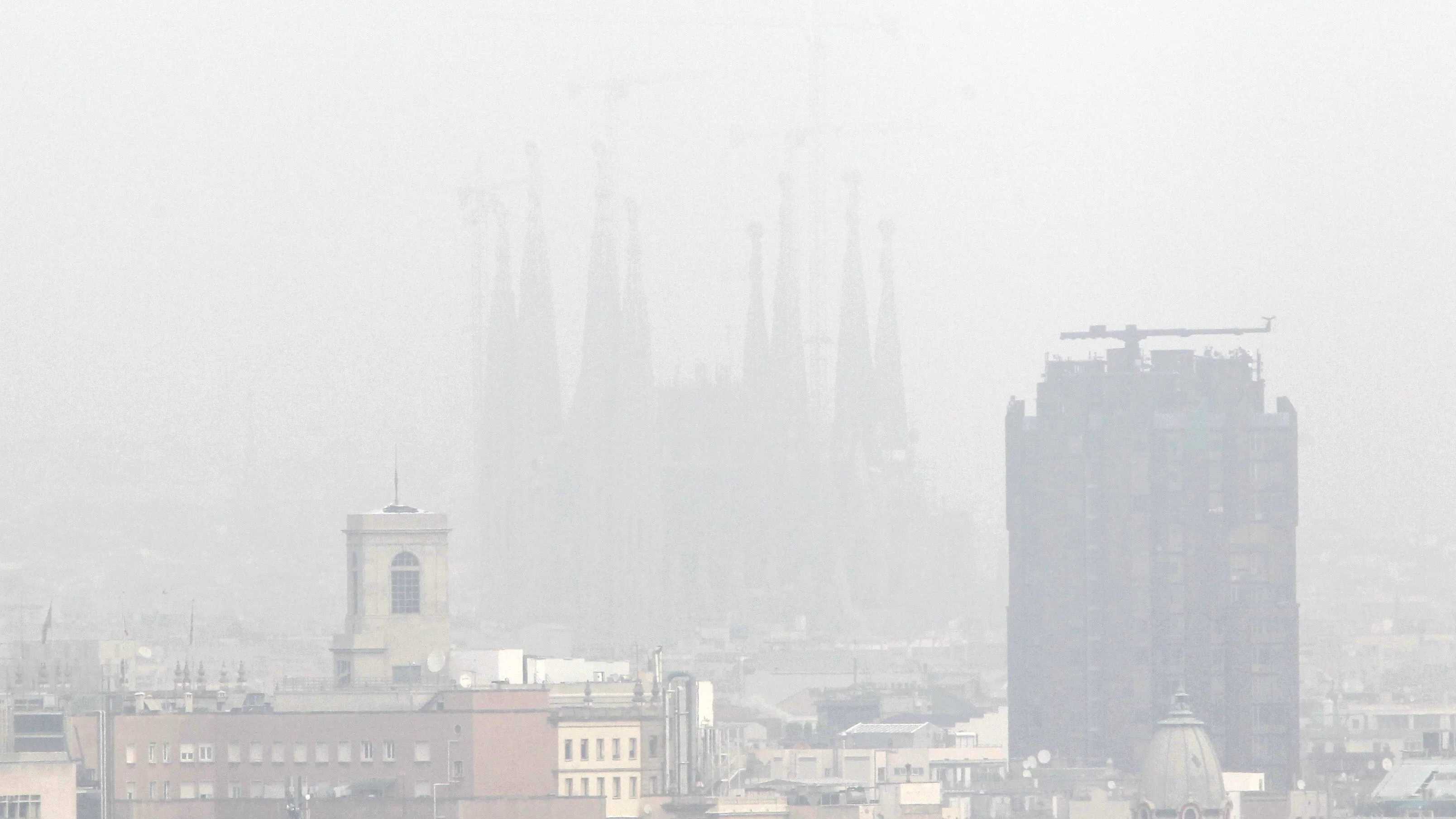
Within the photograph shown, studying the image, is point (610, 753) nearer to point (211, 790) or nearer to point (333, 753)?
point (333, 753)

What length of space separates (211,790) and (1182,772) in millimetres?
24771

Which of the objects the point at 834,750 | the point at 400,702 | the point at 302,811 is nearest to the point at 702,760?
the point at 400,702

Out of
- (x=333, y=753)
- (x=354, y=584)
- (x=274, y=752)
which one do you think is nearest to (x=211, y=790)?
(x=274, y=752)

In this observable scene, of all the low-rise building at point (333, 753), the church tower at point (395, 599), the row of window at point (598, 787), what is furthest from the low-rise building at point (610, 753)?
the church tower at point (395, 599)

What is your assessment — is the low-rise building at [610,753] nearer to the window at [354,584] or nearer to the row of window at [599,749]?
the row of window at [599,749]

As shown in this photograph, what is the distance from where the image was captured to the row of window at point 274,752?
128 m

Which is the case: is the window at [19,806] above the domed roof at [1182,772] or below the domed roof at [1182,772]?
below

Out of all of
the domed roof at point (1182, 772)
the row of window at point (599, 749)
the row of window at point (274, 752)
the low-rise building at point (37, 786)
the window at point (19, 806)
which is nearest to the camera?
the window at point (19, 806)

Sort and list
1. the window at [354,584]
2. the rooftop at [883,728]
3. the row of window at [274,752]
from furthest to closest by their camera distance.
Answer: the rooftop at [883,728]
the window at [354,584]
the row of window at [274,752]

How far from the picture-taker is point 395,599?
142 m

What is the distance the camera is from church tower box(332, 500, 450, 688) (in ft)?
465

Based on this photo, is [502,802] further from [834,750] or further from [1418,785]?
[834,750]

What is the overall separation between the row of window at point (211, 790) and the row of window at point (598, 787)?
9.53ft

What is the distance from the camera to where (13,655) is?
546 feet
